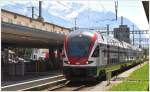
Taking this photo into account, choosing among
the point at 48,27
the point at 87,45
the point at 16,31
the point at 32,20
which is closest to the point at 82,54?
the point at 87,45

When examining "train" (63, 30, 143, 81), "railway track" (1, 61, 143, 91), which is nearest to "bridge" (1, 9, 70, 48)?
"train" (63, 30, 143, 81)

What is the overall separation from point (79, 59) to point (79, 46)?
2.52ft

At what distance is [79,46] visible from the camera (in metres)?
23.9

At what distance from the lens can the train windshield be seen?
77.9 feet

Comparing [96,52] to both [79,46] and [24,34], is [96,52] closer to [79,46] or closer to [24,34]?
[79,46]

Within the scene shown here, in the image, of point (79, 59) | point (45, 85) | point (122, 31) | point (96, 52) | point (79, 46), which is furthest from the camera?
point (122, 31)

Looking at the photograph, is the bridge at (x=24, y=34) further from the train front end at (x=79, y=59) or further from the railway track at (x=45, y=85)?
the railway track at (x=45, y=85)

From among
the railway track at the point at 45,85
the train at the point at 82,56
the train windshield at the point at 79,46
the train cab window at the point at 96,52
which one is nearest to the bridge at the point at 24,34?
the train at the point at 82,56

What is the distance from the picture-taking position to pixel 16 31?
24.8 meters

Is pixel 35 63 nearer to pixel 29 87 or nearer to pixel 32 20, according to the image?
pixel 29 87

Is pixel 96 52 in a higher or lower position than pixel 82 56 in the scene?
higher

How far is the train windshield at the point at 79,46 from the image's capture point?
77.9 feet

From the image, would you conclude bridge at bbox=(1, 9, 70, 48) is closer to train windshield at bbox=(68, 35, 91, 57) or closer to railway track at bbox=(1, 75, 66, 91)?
train windshield at bbox=(68, 35, 91, 57)

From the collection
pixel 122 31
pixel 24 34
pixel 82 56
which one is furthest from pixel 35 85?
pixel 122 31
